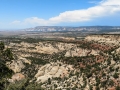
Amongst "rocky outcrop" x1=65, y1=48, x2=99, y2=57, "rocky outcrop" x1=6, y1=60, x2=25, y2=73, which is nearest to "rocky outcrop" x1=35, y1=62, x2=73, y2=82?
"rocky outcrop" x1=65, y1=48, x2=99, y2=57

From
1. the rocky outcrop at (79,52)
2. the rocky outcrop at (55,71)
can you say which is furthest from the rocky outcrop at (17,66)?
the rocky outcrop at (55,71)

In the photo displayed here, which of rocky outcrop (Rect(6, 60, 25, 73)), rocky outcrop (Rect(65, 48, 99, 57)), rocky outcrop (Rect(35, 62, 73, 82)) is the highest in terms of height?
rocky outcrop (Rect(65, 48, 99, 57))

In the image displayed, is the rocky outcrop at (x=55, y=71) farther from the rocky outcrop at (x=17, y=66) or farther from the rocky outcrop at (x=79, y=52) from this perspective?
the rocky outcrop at (x=17, y=66)

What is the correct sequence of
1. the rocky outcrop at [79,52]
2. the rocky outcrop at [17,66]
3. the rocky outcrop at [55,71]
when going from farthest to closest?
the rocky outcrop at [17,66]
the rocky outcrop at [79,52]
the rocky outcrop at [55,71]

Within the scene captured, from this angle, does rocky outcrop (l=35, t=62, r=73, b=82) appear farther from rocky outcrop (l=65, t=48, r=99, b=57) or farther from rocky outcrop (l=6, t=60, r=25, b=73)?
rocky outcrop (l=6, t=60, r=25, b=73)

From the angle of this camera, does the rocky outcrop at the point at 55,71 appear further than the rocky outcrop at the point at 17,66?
No

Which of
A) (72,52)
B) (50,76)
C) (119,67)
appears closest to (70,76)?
(50,76)

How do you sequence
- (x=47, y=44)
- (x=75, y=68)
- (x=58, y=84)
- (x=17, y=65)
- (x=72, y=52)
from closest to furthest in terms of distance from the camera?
(x=58, y=84), (x=75, y=68), (x=72, y=52), (x=17, y=65), (x=47, y=44)

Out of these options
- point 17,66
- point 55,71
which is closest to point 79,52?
point 55,71

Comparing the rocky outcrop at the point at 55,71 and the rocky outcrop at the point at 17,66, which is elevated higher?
the rocky outcrop at the point at 55,71

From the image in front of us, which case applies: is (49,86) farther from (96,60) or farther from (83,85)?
(96,60)

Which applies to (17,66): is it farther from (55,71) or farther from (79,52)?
(55,71)
